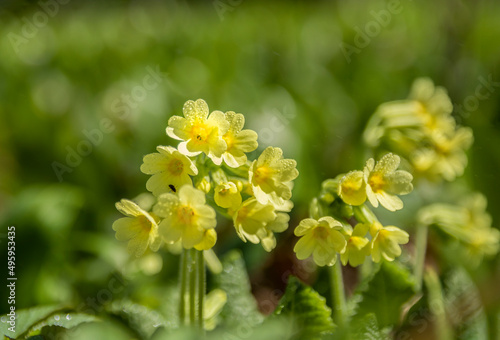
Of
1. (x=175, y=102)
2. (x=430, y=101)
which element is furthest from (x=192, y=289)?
(x=175, y=102)

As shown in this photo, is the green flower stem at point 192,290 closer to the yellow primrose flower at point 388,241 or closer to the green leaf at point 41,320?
the green leaf at point 41,320

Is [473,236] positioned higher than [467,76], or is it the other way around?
[467,76]

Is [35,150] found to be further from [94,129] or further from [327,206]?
[327,206]

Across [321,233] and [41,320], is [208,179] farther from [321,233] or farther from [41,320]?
[41,320]

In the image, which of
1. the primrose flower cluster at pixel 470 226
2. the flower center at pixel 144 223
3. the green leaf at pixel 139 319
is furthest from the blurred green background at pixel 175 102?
the flower center at pixel 144 223

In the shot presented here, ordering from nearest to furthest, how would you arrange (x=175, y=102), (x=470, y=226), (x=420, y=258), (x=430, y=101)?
(x=420, y=258) → (x=470, y=226) → (x=430, y=101) → (x=175, y=102)

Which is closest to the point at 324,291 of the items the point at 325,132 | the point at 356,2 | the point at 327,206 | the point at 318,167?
the point at 327,206

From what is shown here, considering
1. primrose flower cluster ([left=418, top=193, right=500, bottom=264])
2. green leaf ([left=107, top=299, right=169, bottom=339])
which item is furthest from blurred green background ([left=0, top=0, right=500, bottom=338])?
green leaf ([left=107, top=299, right=169, bottom=339])
